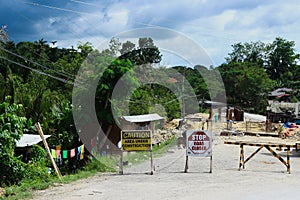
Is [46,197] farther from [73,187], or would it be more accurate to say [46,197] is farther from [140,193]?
[140,193]

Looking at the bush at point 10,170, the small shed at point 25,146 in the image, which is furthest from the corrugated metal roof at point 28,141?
the bush at point 10,170

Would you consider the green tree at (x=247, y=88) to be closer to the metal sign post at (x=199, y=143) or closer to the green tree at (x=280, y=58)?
the green tree at (x=280, y=58)

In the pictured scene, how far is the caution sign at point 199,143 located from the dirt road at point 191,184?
0.71m

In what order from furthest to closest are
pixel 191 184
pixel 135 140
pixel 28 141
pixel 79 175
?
pixel 28 141 → pixel 79 175 → pixel 135 140 → pixel 191 184

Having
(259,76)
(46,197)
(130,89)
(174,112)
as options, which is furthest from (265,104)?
(46,197)

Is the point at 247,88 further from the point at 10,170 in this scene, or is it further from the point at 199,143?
the point at 10,170

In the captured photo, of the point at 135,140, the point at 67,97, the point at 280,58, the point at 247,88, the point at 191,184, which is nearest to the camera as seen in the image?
the point at 191,184

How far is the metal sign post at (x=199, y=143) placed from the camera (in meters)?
12.9

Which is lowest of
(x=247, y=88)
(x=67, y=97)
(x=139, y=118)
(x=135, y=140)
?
(x=135, y=140)

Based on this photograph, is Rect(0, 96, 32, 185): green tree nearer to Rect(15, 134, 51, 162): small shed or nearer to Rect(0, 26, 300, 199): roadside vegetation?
Rect(0, 26, 300, 199): roadside vegetation

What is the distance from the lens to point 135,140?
1254 centimetres

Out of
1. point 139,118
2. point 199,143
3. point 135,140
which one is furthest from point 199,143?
point 139,118

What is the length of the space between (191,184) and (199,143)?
2.39 m

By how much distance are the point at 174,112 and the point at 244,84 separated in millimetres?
21889
